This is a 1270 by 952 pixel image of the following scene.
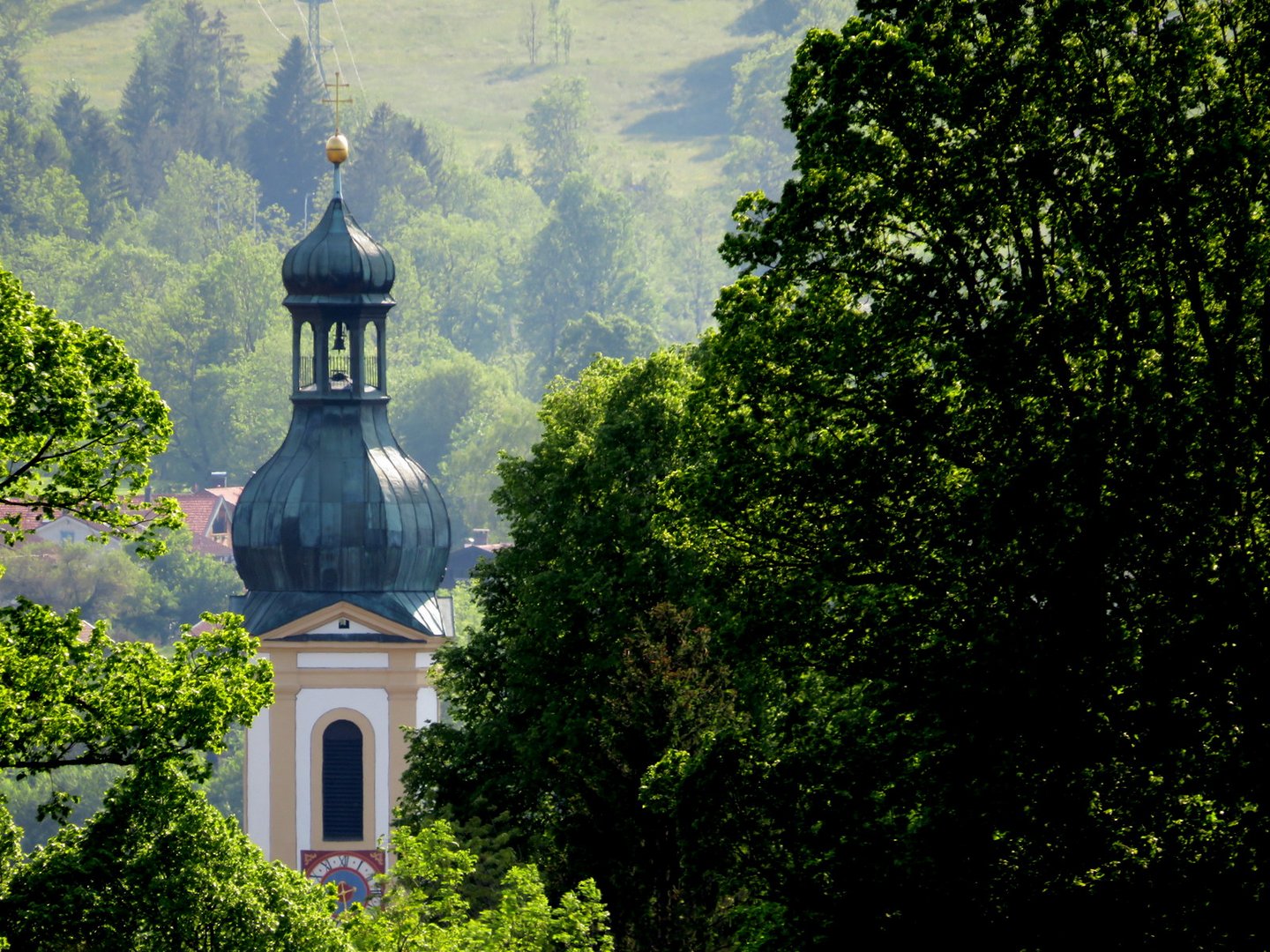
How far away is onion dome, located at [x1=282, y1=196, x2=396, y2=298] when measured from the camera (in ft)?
206

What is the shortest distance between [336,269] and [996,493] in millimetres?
43265

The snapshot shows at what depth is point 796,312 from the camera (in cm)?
2181

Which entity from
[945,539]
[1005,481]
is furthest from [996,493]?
[945,539]

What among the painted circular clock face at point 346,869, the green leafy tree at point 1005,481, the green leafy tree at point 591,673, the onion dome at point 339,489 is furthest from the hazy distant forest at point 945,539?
the onion dome at point 339,489

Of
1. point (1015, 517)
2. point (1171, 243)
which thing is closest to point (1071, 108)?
point (1171, 243)

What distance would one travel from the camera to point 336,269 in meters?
62.8

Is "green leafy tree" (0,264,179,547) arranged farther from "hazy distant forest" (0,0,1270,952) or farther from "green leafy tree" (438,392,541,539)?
"green leafy tree" (438,392,541,539)

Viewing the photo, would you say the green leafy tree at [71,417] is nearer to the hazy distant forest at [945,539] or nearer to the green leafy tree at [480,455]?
the hazy distant forest at [945,539]

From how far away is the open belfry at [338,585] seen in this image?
5916 cm

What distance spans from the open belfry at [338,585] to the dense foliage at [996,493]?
36.1m

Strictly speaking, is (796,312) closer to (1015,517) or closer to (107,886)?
(1015,517)

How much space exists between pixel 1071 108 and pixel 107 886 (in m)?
7.57

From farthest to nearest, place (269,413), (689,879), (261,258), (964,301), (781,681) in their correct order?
(261,258)
(269,413)
(689,879)
(781,681)
(964,301)

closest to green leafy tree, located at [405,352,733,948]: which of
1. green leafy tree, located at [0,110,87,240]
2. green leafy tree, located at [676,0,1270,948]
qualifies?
green leafy tree, located at [676,0,1270,948]
